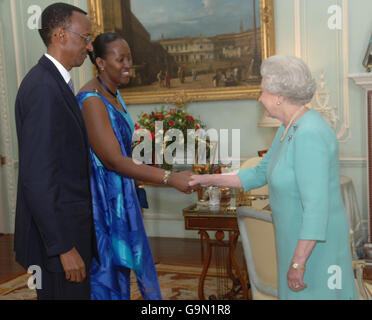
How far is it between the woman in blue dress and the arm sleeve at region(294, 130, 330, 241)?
101 cm

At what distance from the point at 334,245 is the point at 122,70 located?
1.53m

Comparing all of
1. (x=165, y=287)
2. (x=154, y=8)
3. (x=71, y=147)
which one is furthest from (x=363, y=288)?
(x=154, y=8)

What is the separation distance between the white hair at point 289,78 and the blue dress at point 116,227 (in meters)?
0.92

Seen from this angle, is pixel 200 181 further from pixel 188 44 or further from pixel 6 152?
pixel 6 152

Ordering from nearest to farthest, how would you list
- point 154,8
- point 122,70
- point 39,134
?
point 39,134 < point 122,70 < point 154,8

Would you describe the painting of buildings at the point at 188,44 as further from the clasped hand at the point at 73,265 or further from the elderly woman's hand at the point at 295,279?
the clasped hand at the point at 73,265

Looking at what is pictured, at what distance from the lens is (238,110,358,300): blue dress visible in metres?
1.97

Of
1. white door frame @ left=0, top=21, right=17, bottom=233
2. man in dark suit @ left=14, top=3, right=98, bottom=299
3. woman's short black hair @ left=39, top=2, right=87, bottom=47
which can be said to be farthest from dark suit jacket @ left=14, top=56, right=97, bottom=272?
white door frame @ left=0, top=21, right=17, bottom=233

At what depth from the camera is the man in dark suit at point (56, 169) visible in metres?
1.91

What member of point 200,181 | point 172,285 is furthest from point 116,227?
point 172,285

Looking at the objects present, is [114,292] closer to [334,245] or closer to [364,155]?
[334,245]

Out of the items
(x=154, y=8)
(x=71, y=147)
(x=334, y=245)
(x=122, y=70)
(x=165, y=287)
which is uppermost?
(x=154, y=8)

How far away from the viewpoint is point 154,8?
6.41 metres

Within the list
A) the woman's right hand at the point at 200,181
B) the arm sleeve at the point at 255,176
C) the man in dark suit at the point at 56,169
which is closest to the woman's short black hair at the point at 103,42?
the man in dark suit at the point at 56,169
